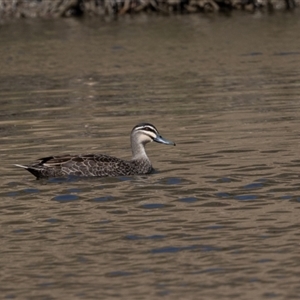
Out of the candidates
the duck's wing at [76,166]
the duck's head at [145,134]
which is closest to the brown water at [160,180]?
the duck's wing at [76,166]

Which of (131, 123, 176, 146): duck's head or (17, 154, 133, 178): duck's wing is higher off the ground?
(131, 123, 176, 146): duck's head

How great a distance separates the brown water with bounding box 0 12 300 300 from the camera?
9.09 metres

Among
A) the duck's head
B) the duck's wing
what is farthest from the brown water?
the duck's head

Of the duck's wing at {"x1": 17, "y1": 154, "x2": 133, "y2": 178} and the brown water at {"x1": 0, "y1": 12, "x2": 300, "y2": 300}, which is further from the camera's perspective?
the duck's wing at {"x1": 17, "y1": 154, "x2": 133, "y2": 178}

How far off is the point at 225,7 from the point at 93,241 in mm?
27444

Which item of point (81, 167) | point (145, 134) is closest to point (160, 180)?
point (81, 167)

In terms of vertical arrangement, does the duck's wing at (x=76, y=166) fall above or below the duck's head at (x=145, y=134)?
below

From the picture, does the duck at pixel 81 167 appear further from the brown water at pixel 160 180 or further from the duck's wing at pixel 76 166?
the brown water at pixel 160 180

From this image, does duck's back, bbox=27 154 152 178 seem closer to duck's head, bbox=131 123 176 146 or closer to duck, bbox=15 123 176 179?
duck, bbox=15 123 176 179

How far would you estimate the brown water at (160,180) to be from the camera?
9094mm

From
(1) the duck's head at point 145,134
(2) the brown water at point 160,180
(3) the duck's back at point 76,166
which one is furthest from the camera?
(1) the duck's head at point 145,134

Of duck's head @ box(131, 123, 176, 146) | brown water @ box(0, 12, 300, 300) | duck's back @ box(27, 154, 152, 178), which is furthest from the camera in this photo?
duck's head @ box(131, 123, 176, 146)

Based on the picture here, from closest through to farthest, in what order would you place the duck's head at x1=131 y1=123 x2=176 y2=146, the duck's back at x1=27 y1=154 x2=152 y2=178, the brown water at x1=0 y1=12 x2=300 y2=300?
the brown water at x1=0 y1=12 x2=300 y2=300, the duck's back at x1=27 y1=154 x2=152 y2=178, the duck's head at x1=131 y1=123 x2=176 y2=146

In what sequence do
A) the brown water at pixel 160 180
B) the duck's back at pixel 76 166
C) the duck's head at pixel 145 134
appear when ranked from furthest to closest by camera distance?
the duck's head at pixel 145 134 < the duck's back at pixel 76 166 < the brown water at pixel 160 180
